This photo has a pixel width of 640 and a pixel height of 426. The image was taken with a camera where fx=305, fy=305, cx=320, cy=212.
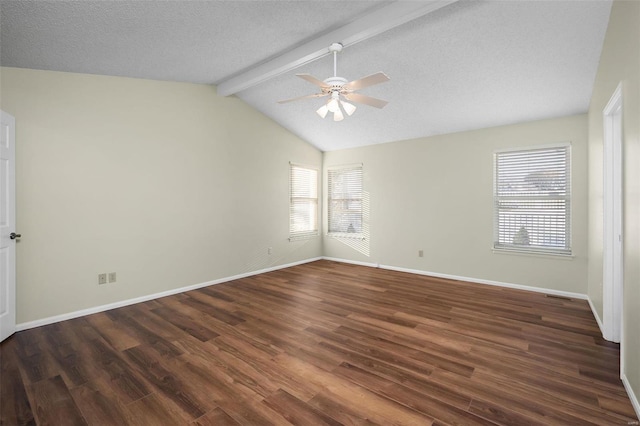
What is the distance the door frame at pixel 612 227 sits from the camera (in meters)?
2.73

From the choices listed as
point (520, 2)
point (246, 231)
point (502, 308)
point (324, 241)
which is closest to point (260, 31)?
point (520, 2)

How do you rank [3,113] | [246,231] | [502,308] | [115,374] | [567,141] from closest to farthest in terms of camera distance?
[115,374] → [3,113] → [502,308] → [567,141] → [246,231]

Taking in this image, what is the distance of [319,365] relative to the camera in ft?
8.03

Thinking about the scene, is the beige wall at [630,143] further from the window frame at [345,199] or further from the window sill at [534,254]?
the window frame at [345,199]

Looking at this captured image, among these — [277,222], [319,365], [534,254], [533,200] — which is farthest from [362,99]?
[534,254]

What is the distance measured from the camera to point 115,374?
2.32m

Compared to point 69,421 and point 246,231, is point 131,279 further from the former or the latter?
point 69,421

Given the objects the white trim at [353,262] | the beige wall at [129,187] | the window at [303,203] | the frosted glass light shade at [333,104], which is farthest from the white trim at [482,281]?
the frosted glass light shade at [333,104]

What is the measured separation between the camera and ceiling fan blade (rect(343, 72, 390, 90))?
256 cm

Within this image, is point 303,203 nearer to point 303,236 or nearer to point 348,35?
point 303,236

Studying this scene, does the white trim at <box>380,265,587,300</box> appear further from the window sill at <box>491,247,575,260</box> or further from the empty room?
the window sill at <box>491,247,575,260</box>

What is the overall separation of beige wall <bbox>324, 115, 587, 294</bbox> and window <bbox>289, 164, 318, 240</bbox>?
0.93m

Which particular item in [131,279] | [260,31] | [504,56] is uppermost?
[260,31]

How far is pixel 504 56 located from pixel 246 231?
14.3ft
